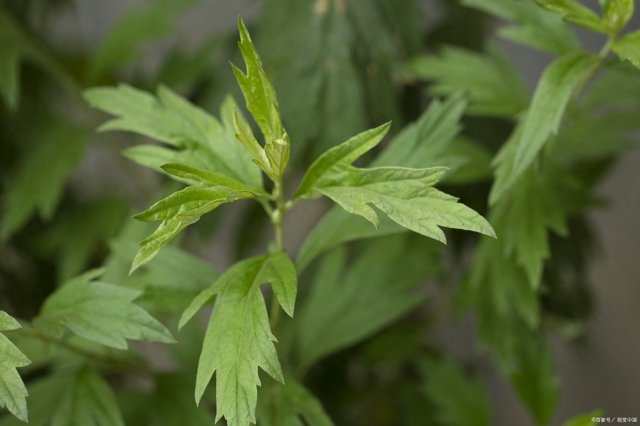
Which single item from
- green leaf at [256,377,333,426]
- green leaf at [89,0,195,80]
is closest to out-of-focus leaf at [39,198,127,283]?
green leaf at [89,0,195,80]

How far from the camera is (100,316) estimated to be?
65 cm

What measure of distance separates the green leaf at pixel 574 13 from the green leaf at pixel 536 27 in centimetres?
8

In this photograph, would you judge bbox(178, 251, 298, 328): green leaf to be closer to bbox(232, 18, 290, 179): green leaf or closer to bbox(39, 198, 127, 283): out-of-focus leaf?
bbox(232, 18, 290, 179): green leaf

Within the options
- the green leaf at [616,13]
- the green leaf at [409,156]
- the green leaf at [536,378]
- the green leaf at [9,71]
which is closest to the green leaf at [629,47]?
the green leaf at [616,13]

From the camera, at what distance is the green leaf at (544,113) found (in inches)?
25.4

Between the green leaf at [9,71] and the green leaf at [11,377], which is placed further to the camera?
the green leaf at [9,71]

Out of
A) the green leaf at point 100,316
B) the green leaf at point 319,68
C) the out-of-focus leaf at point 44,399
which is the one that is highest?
the green leaf at point 319,68

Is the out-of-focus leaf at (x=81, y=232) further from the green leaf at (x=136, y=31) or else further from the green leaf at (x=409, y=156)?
the green leaf at (x=409, y=156)

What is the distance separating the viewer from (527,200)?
79cm

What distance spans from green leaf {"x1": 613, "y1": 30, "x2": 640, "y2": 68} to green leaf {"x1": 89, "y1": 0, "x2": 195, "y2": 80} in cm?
62

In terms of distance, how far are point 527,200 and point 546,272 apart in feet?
0.77

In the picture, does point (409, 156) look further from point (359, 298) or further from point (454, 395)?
point (454, 395)

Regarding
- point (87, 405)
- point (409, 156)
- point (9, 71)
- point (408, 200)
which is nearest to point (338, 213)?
point (409, 156)

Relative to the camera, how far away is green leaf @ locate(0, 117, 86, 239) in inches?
39.6
